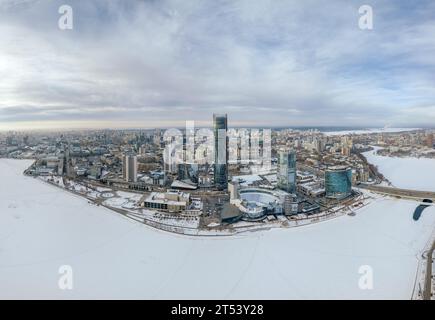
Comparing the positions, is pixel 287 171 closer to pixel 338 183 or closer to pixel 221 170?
pixel 338 183

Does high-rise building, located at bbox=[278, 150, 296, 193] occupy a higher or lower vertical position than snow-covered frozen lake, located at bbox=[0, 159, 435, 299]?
higher

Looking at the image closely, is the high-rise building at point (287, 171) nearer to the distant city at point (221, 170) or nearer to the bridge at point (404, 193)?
the distant city at point (221, 170)

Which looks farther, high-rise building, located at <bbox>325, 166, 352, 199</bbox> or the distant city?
high-rise building, located at <bbox>325, 166, 352, 199</bbox>

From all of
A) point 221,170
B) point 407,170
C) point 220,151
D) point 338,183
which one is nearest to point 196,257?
point 221,170

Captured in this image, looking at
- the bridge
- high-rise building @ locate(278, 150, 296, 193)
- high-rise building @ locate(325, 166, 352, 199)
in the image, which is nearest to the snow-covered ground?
the bridge

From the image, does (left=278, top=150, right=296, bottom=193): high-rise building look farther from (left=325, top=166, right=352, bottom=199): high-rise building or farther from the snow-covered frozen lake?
the snow-covered frozen lake

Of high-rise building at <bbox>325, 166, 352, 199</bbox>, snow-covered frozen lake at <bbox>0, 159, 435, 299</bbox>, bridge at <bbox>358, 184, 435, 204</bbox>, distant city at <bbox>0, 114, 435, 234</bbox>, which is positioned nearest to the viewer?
snow-covered frozen lake at <bbox>0, 159, 435, 299</bbox>
